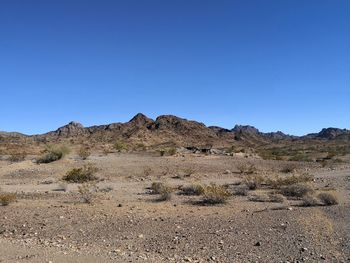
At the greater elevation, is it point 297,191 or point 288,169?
point 288,169

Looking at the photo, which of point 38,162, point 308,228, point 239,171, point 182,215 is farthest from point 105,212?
point 38,162

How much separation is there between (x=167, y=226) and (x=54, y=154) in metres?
26.6

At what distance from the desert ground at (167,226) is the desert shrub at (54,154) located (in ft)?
39.9

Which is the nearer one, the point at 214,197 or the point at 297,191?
the point at 214,197

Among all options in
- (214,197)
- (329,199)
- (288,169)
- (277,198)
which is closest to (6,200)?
(214,197)

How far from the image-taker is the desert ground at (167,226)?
12.5 m

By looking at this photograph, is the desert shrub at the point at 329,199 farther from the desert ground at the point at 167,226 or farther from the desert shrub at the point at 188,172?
the desert shrub at the point at 188,172

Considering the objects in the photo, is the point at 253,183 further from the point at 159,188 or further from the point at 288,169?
the point at 288,169

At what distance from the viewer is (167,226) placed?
51.7 ft

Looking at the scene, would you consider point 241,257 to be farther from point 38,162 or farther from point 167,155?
point 167,155

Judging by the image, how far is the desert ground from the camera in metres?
12.5

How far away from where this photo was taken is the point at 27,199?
22.3 m

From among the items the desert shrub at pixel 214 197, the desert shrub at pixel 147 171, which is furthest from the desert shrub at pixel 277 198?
the desert shrub at pixel 147 171

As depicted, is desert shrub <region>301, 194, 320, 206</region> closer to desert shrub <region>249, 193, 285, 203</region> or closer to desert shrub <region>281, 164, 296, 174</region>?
desert shrub <region>249, 193, 285, 203</region>
